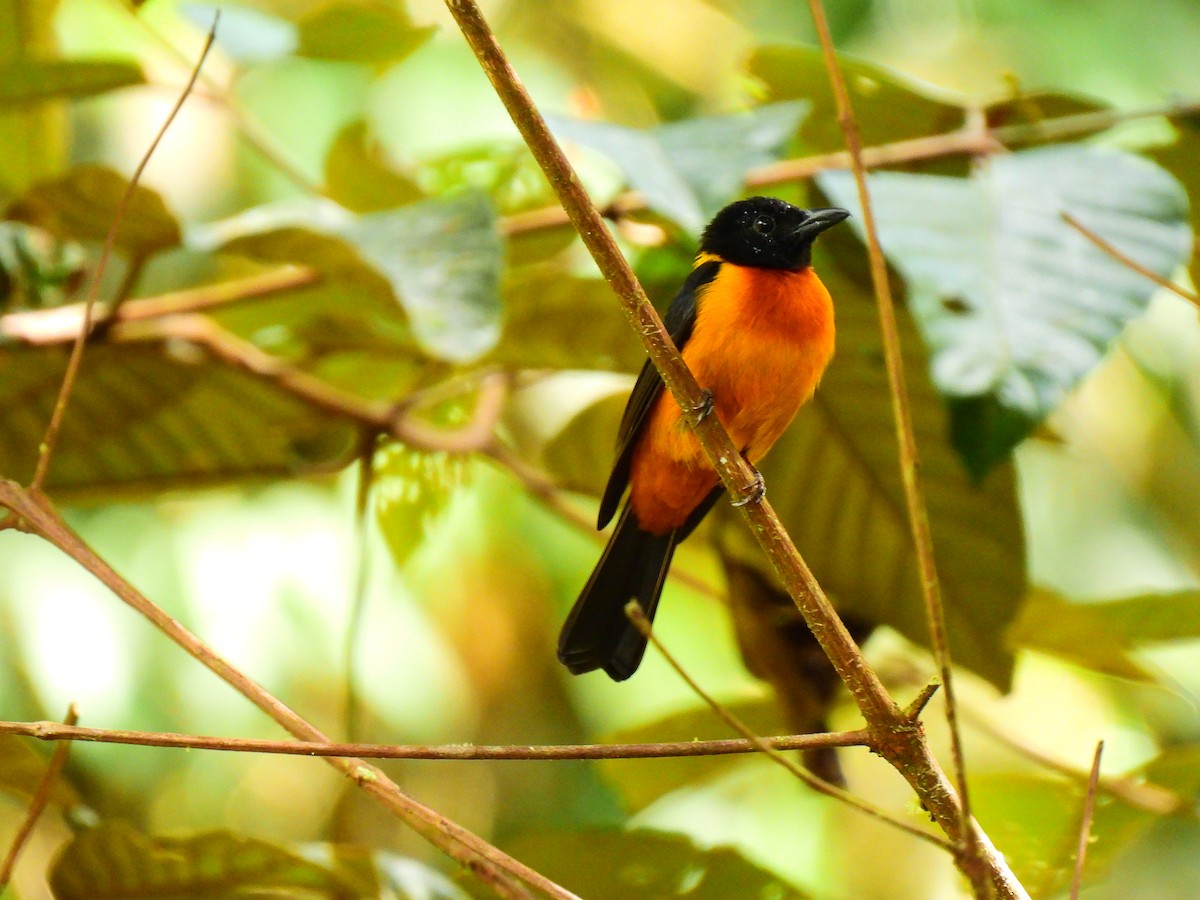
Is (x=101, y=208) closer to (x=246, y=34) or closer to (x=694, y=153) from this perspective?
(x=246, y=34)

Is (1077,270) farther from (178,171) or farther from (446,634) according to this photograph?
(178,171)

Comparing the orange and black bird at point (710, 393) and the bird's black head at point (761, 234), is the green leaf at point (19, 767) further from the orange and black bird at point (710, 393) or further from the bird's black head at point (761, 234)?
the bird's black head at point (761, 234)

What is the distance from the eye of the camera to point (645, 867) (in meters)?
2.28

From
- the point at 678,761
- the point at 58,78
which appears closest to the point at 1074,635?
the point at 678,761

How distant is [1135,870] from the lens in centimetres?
317

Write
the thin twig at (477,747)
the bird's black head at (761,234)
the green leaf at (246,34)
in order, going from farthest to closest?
the bird's black head at (761,234), the green leaf at (246,34), the thin twig at (477,747)

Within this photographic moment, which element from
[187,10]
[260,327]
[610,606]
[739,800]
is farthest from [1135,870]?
[187,10]

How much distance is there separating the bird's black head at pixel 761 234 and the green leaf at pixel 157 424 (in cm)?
97

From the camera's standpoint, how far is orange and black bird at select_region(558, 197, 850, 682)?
246cm

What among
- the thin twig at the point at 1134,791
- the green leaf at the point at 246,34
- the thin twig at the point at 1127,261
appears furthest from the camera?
the green leaf at the point at 246,34

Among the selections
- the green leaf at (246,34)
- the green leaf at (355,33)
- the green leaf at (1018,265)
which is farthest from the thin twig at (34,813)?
the green leaf at (355,33)

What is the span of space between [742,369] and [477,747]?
136 centimetres

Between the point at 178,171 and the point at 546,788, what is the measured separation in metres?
2.53

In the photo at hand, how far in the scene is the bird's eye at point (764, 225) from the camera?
8.96 feet
